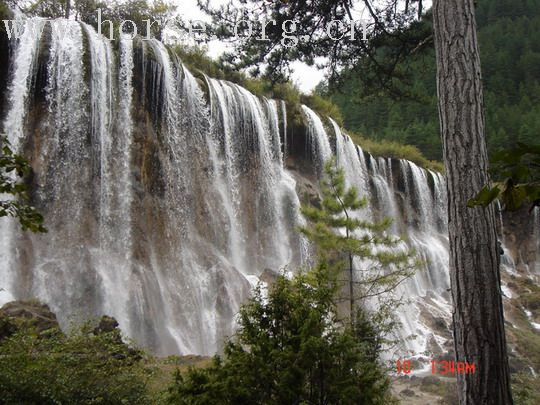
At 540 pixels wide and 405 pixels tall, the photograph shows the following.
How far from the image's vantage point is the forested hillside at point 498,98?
136ft

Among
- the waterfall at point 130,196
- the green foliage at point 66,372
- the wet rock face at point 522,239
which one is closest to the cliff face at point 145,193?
the waterfall at point 130,196

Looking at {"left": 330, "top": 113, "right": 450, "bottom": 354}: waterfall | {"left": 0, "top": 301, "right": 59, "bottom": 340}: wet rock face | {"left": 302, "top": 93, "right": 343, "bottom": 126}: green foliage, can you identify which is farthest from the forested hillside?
{"left": 0, "top": 301, "right": 59, "bottom": 340}: wet rock face

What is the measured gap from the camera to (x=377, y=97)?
7234 millimetres

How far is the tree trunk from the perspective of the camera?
3.10 m

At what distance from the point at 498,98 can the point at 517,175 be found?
193ft

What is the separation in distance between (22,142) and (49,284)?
14.7 feet

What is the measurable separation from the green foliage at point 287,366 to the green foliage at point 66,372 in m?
2.29

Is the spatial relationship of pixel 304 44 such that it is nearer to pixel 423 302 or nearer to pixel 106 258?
pixel 106 258

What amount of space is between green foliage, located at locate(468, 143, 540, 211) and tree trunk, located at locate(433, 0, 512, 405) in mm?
2152

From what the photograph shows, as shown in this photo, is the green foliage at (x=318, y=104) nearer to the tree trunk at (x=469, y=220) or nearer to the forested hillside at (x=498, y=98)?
the forested hillside at (x=498, y=98)

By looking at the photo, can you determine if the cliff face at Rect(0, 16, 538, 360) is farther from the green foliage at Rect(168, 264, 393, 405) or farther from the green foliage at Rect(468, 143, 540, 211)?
the green foliage at Rect(468, 143, 540, 211)

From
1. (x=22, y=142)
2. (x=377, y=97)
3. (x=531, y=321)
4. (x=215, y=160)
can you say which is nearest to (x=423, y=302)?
(x=531, y=321)

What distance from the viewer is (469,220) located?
332cm

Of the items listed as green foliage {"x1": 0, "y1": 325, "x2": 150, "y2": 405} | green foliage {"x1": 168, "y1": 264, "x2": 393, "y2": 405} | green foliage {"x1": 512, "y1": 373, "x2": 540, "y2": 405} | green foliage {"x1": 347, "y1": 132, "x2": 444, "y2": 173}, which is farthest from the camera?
green foliage {"x1": 347, "y1": 132, "x2": 444, "y2": 173}
